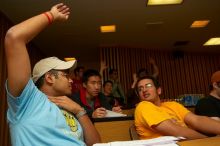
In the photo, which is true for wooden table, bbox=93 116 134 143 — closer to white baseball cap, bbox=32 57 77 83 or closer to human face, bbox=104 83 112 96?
white baseball cap, bbox=32 57 77 83

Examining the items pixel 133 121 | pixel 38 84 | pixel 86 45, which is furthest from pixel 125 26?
pixel 38 84

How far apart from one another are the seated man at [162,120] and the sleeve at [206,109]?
0.41 metres

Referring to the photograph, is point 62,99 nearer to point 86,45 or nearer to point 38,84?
point 38,84

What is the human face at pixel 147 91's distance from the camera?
2121mm

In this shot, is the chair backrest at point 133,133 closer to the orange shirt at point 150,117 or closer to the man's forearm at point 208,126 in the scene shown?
the orange shirt at point 150,117

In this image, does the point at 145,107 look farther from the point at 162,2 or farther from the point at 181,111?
the point at 162,2

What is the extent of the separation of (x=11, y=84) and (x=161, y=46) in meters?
6.02

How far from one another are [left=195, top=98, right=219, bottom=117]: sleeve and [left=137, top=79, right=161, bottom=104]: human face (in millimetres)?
517

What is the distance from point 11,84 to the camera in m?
1.17

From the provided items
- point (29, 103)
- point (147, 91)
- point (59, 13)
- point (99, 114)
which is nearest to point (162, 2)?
point (147, 91)

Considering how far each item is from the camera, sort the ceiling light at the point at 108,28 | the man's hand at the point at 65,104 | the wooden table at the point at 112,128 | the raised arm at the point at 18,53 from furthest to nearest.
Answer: the ceiling light at the point at 108,28
the wooden table at the point at 112,128
the man's hand at the point at 65,104
the raised arm at the point at 18,53

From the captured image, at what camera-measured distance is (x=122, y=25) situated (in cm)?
513

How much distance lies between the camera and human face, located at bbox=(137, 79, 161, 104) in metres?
2.12

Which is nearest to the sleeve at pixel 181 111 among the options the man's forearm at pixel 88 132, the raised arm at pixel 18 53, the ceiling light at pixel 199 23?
the man's forearm at pixel 88 132
